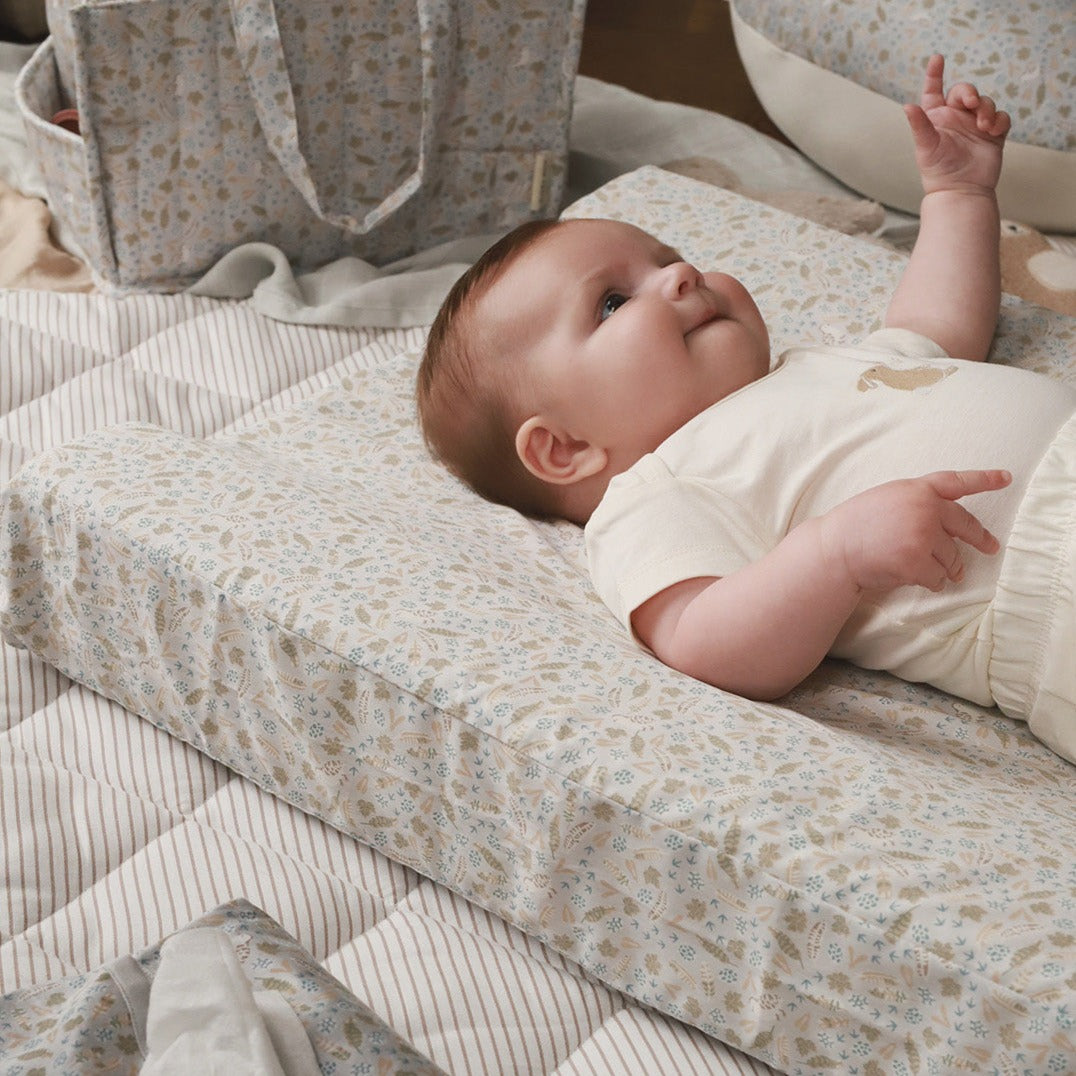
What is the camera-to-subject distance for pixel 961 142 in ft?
4.70

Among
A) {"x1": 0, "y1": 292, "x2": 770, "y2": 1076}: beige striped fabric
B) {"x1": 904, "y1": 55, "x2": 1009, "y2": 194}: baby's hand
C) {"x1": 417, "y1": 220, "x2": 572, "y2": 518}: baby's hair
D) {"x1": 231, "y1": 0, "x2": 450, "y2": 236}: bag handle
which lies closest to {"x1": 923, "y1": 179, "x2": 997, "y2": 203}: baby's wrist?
{"x1": 904, "y1": 55, "x2": 1009, "y2": 194}: baby's hand

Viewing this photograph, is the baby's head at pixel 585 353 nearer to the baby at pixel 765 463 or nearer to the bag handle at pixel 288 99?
the baby at pixel 765 463

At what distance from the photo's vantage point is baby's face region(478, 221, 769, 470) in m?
1.20

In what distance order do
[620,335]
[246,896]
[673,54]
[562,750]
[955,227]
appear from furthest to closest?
[673,54], [955,227], [620,335], [246,896], [562,750]

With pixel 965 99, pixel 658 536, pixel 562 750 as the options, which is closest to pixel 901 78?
pixel 965 99

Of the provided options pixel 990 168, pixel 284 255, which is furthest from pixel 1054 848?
pixel 284 255

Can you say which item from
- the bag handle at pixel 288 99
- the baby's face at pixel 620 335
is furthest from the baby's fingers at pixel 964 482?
the bag handle at pixel 288 99

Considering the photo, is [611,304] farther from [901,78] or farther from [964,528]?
[901,78]

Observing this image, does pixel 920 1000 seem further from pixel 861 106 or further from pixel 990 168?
pixel 861 106

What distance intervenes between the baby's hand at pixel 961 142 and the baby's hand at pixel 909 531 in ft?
1.82

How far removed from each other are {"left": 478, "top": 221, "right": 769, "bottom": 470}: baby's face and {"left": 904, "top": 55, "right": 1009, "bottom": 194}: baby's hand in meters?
0.31

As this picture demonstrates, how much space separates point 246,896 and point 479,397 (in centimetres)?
47

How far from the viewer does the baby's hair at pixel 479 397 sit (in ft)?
4.11

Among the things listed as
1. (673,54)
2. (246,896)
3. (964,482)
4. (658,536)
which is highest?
(964,482)
